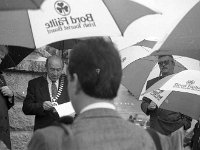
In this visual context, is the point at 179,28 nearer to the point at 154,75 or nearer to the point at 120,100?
the point at 154,75

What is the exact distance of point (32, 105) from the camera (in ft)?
14.9

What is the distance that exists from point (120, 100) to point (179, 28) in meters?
11.1

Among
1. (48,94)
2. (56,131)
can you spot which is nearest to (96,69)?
(56,131)

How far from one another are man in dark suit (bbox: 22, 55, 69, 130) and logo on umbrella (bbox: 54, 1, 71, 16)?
1.23m

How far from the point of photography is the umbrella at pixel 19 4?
2630 mm

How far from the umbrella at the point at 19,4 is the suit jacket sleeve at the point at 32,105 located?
190 cm

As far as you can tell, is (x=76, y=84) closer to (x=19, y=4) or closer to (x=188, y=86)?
(x=19, y=4)

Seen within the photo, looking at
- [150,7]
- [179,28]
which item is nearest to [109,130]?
[179,28]

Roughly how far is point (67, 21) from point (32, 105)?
1.29m

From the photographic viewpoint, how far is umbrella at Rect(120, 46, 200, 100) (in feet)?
18.2

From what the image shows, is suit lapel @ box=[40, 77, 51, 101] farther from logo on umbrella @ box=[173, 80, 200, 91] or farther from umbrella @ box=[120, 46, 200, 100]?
logo on umbrella @ box=[173, 80, 200, 91]

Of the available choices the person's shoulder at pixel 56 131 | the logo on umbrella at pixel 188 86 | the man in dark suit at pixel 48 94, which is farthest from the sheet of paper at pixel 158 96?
the person's shoulder at pixel 56 131

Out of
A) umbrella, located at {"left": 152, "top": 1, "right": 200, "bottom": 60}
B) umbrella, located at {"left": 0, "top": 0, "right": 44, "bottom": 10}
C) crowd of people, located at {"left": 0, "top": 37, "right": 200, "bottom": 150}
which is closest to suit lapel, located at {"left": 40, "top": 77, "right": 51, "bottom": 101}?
umbrella, located at {"left": 152, "top": 1, "right": 200, "bottom": 60}

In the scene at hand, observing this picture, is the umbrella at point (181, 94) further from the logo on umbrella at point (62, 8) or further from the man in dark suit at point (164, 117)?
the logo on umbrella at point (62, 8)
